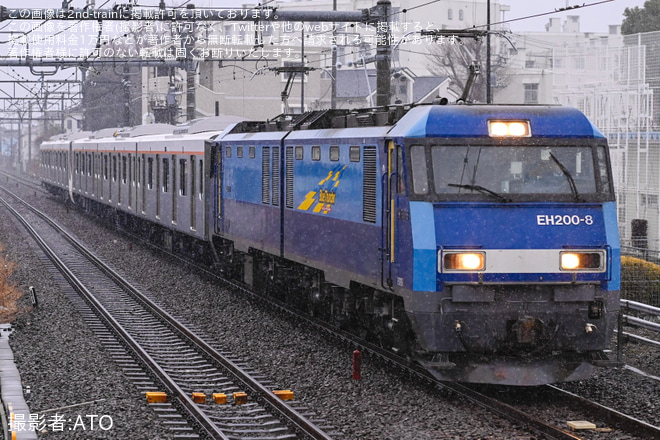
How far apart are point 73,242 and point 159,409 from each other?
19.4 meters

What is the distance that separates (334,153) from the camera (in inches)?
517

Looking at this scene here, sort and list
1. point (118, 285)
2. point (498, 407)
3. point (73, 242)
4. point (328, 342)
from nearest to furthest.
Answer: point (498, 407) → point (328, 342) → point (118, 285) → point (73, 242)

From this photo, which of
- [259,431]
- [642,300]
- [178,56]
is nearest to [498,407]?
[259,431]

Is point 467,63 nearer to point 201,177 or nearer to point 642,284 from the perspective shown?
point 201,177

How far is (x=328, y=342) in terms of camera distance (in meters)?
14.0

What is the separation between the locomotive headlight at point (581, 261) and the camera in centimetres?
1030

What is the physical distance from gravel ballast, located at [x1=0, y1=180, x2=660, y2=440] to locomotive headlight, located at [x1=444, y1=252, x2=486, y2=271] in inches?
54.2

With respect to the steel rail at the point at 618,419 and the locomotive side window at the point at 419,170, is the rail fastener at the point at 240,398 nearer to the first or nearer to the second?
the locomotive side window at the point at 419,170

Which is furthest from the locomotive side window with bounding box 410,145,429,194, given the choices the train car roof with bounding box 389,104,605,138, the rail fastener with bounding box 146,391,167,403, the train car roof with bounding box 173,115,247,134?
the train car roof with bounding box 173,115,247,134

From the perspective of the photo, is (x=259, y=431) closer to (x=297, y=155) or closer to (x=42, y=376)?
(x=42, y=376)

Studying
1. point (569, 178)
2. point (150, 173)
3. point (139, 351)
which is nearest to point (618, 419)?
point (569, 178)

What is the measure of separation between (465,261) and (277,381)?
115 inches

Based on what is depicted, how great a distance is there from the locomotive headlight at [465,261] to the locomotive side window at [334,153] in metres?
3.25

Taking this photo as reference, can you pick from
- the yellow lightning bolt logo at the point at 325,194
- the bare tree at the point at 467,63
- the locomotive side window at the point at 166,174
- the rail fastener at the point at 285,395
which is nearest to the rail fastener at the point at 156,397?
the rail fastener at the point at 285,395
